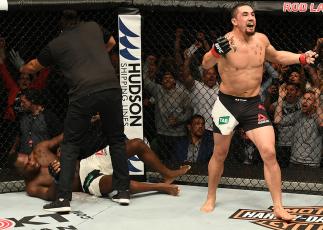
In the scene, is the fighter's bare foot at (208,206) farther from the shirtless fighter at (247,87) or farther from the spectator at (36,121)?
the spectator at (36,121)

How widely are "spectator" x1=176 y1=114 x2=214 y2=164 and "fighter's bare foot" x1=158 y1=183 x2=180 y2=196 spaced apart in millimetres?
680

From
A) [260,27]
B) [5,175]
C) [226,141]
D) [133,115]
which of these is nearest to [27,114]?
[5,175]

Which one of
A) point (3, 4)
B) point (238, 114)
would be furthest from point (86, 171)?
point (3, 4)

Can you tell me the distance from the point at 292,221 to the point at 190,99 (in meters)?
1.54

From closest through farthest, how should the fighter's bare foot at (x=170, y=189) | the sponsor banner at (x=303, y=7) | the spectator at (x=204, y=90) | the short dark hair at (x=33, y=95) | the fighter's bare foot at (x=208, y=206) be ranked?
the fighter's bare foot at (x=208, y=206) < the sponsor banner at (x=303, y=7) < the fighter's bare foot at (x=170, y=189) < the short dark hair at (x=33, y=95) < the spectator at (x=204, y=90)

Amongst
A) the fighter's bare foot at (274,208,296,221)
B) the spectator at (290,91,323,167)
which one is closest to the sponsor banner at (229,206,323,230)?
the fighter's bare foot at (274,208,296,221)

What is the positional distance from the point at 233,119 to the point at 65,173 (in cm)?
99

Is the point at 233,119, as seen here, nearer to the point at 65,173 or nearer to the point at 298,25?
the point at 65,173

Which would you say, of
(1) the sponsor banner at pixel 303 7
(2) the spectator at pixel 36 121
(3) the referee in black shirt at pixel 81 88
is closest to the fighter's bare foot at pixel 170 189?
(3) the referee in black shirt at pixel 81 88

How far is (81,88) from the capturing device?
11.1 feet

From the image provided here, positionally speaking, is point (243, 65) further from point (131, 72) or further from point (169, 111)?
point (169, 111)

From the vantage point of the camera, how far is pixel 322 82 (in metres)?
4.35

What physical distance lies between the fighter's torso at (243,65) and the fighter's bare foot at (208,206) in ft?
2.13

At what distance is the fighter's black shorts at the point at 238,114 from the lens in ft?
11.0
